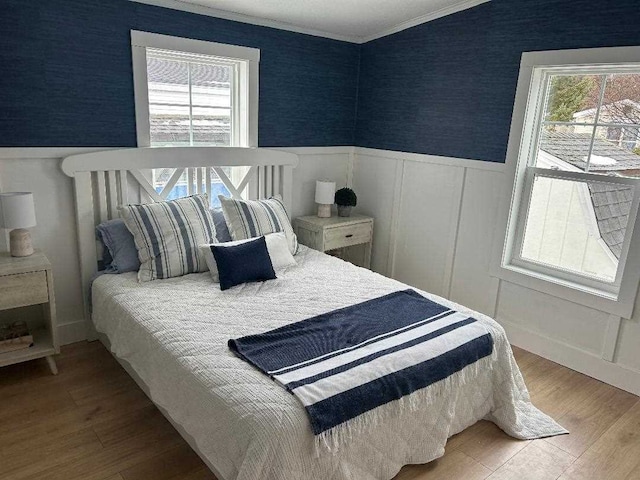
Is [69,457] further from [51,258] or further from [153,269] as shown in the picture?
[51,258]

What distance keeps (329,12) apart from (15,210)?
2.38 metres

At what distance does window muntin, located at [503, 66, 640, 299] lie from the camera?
9.16 ft

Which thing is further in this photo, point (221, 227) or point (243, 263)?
point (221, 227)

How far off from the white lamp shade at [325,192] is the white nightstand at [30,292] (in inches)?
80.6

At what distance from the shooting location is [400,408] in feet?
6.33

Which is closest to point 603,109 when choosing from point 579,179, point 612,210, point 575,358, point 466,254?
point 579,179

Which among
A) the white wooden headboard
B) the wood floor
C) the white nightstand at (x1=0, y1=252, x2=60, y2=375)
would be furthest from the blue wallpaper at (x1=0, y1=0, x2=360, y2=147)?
the wood floor

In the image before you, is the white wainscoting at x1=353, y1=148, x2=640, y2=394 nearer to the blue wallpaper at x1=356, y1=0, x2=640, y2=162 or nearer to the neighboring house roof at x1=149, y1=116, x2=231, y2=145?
the blue wallpaper at x1=356, y1=0, x2=640, y2=162

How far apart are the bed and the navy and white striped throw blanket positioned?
0.24 ft

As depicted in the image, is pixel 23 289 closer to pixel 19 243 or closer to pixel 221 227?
pixel 19 243

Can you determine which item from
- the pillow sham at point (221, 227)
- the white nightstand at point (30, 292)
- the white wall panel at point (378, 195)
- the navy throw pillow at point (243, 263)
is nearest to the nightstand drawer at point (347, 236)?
the white wall panel at point (378, 195)

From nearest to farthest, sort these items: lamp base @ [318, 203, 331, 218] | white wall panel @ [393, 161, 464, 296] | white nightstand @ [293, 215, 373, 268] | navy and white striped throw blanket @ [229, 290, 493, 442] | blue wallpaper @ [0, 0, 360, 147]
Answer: navy and white striped throw blanket @ [229, 290, 493, 442] < blue wallpaper @ [0, 0, 360, 147] < white wall panel @ [393, 161, 464, 296] < white nightstand @ [293, 215, 373, 268] < lamp base @ [318, 203, 331, 218]

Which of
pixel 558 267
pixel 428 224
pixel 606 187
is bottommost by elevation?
pixel 558 267

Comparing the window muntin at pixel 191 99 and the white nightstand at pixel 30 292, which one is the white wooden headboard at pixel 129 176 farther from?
the white nightstand at pixel 30 292
